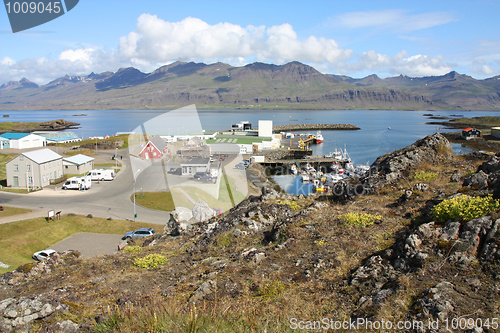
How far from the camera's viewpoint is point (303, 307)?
4.86 m

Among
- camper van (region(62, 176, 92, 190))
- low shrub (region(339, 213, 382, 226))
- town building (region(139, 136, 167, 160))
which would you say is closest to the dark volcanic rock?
low shrub (region(339, 213, 382, 226))

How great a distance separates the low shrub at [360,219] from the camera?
790 cm

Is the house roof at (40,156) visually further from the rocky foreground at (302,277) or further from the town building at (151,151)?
the rocky foreground at (302,277)

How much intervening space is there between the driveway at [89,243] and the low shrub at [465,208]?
52.0 ft

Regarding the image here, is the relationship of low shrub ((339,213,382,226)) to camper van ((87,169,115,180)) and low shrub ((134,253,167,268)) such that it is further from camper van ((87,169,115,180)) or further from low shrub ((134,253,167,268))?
camper van ((87,169,115,180))

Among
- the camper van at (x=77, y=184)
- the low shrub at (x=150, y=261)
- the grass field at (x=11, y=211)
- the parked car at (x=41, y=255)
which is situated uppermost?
the low shrub at (x=150, y=261)

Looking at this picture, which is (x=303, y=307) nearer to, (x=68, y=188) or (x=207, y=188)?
(x=207, y=188)

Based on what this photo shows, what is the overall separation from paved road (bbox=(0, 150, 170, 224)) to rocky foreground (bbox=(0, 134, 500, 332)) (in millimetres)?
Result: 15122

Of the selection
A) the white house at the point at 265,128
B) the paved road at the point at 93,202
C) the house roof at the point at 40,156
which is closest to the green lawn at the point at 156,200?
the paved road at the point at 93,202

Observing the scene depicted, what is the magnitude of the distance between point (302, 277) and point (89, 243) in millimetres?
16795

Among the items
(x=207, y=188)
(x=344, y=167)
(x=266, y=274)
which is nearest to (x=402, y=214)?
(x=266, y=274)

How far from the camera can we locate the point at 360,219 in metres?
8.08

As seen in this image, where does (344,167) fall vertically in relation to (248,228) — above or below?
below

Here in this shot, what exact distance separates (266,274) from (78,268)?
5680 millimetres
